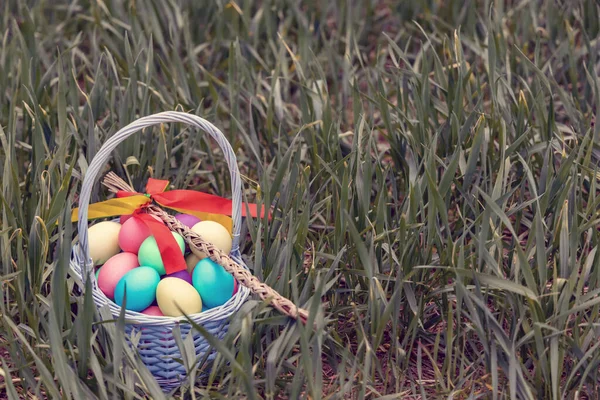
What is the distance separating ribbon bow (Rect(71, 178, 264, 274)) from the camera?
5.00 feet

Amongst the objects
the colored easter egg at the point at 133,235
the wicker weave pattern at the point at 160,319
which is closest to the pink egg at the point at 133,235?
the colored easter egg at the point at 133,235

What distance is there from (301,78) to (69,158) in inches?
23.8

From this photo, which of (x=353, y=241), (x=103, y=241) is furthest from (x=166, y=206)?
(x=353, y=241)

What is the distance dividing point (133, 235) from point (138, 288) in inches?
5.9

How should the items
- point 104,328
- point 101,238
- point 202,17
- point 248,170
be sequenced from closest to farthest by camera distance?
point 104,328 < point 101,238 < point 248,170 < point 202,17

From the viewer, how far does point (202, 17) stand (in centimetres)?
276

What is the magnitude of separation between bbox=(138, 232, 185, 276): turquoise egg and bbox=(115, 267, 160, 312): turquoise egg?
0.03 m

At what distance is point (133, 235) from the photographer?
1597 millimetres

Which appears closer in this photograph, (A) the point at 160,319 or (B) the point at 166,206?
(A) the point at 160,319

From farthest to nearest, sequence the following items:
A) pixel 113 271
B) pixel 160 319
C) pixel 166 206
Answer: pixel 166 206 < pixel 113 271 < pixel 160 319

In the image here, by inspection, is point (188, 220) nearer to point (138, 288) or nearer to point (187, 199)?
point (187, 199)

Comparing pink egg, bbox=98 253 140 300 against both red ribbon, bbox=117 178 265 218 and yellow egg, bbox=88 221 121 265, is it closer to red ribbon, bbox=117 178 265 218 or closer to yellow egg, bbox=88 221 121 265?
yellow egg, bbox=88 221 121 265

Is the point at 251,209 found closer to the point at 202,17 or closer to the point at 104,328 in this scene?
the point at 104,328

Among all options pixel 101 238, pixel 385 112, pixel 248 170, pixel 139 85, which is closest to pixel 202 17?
pixel 139 85
